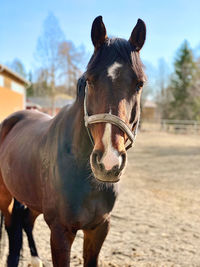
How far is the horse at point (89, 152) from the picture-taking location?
122 cm

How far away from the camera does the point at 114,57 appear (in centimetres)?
134

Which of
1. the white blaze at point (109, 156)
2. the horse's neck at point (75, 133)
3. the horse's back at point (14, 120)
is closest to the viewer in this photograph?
the white blaze at point (109, 156)

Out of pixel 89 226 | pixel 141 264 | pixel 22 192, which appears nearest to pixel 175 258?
pixel 141 264

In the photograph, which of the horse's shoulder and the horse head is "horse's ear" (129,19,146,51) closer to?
the horse head

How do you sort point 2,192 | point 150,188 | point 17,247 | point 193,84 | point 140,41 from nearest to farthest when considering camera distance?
point 140,41, point 17,247, point 2,192, point 150,188, point 193,84

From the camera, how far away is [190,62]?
29078 mm

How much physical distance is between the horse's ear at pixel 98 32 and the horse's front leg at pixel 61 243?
1145mm

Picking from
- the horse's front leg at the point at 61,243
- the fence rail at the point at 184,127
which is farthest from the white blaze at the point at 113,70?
the fence rail at the point at 184,127

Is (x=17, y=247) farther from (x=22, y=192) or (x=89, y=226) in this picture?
(x=89, y=226)

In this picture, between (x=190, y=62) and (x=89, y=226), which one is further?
(x=190, y=62)

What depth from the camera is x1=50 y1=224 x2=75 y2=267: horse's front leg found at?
61.6 inches

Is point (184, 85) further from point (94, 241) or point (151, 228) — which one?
point (94, 241)

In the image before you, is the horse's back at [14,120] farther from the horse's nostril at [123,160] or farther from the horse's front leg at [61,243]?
the horse's nostril at [123,160]

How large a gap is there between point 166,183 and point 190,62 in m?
26.7
